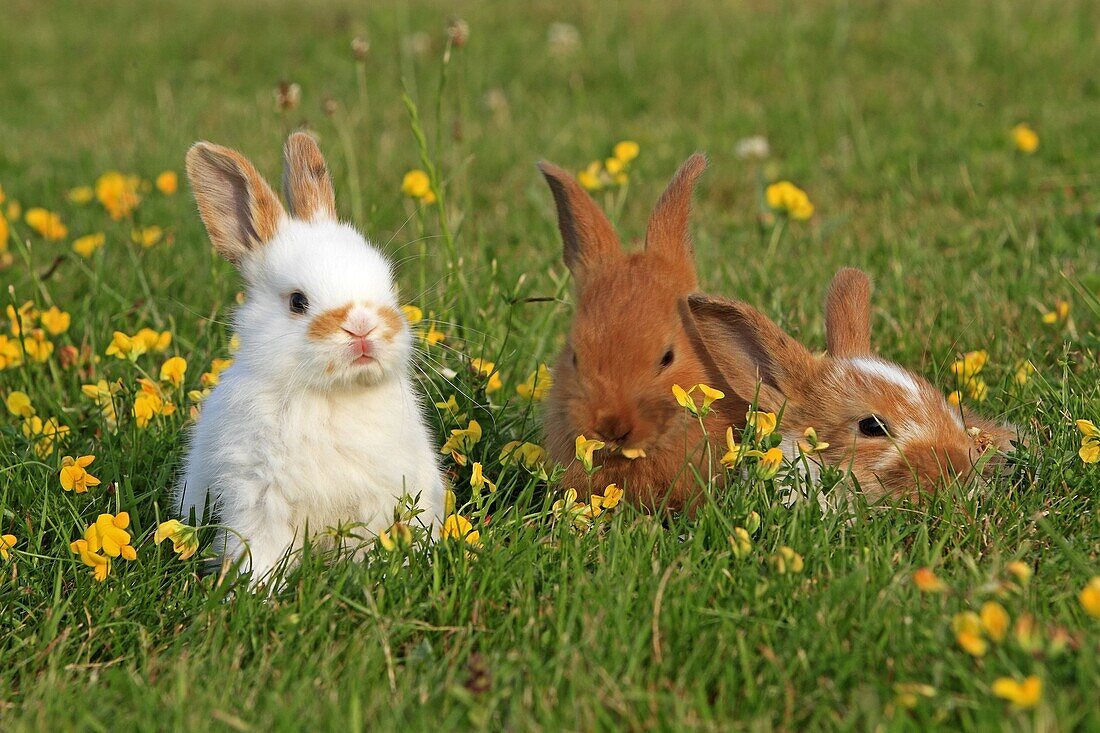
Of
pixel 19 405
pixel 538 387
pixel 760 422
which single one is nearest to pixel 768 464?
pixel 760 422

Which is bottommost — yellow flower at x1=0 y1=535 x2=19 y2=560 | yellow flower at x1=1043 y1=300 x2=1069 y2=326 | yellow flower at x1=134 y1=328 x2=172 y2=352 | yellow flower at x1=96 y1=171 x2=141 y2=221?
yellow flower at x1=1043 y1=300 x2=1069 y2=326

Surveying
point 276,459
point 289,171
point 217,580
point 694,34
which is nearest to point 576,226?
point 289,171

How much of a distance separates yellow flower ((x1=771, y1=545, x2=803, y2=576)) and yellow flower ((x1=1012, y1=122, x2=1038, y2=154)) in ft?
13.6

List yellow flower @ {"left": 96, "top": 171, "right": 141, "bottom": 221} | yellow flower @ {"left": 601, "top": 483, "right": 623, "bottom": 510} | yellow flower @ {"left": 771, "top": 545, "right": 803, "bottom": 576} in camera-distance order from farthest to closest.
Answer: yellow flower @ {"left": 96, "top": 171, "right": 141, "bottom": 221} < yellow flower @ {"left": 601, "top": 483, "right": 623, "bottom": 510} < yellow flower @ {"left": 771, "top": 545, "right": 803, "bottom": 576}

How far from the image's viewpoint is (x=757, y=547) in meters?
3.07

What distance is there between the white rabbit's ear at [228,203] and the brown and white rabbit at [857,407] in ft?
4.02

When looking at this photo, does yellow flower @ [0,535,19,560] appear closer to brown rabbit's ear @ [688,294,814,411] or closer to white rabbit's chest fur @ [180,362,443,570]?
white rabbit's chest fur @ [180,362,443,570]

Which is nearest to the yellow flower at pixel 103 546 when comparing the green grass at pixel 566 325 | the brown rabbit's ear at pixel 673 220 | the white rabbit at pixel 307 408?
the green grass at pixel 566 325

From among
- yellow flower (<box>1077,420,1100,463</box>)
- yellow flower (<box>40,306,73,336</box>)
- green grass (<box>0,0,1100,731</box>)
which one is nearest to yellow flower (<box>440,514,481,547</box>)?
green grass (<box>0,0,1100,731</box>)

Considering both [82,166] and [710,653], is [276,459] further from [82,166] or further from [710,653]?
[82,166]

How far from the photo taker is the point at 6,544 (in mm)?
3289

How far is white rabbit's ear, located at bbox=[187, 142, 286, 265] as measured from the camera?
3480 millimetres

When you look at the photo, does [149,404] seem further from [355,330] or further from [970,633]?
[970,633]

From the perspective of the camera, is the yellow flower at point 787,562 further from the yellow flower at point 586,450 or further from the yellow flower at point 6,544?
the yellow flower at point 6,544
